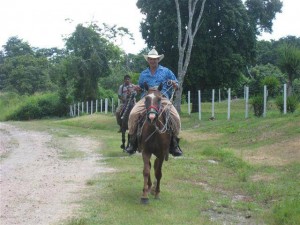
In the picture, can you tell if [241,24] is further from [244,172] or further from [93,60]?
[244,172]

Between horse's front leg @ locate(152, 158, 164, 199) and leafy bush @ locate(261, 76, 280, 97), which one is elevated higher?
leafy bush @ locate(261, 76, 280, 97)

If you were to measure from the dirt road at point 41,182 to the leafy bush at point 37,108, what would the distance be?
39122mm

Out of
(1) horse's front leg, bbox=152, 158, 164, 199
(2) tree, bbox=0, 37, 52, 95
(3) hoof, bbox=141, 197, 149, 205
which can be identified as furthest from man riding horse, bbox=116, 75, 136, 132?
(2) tree, bbox=0, 37, 52, 95

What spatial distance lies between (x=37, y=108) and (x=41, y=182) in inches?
1897

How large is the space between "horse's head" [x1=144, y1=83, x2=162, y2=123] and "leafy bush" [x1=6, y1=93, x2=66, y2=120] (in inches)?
1983

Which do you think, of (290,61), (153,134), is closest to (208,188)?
(153,134)

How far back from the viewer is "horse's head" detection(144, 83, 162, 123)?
913 cm

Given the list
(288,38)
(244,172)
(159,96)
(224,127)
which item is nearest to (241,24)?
(224,127)

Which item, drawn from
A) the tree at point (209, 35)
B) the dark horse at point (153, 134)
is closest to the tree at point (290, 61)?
the tree at point (209, 35)

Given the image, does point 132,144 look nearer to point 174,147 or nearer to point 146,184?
point 174,147

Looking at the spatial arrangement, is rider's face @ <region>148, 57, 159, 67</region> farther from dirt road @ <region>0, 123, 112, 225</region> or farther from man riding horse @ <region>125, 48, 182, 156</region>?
dirt road @ <region>0, 123, 112, 225</region>

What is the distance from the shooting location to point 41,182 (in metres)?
11.3

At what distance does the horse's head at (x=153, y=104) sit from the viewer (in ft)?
30.0

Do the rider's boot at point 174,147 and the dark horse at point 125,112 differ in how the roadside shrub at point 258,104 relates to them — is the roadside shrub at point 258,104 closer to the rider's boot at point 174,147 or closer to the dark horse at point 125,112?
the dark horse at point 125,112
